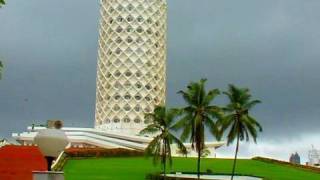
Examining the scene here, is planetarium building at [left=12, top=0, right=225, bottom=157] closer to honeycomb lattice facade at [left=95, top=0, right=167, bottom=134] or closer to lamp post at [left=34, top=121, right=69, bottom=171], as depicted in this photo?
honeycomb lattice facade at [left=95, top=0, right=167, bottom=134]

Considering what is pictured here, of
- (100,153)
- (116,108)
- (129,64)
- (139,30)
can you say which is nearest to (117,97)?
(116,108)

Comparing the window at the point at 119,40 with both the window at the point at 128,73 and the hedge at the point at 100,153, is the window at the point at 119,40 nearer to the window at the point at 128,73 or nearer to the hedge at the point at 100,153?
the window at the point at 128,73

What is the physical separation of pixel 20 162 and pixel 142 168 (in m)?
36.6

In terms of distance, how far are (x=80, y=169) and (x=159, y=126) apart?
7.91 metres

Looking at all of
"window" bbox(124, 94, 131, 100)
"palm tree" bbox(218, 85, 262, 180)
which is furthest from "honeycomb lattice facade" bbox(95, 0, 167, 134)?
"palm tree" bbox(218, 85, 262, 180)

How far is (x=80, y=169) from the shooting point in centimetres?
4797

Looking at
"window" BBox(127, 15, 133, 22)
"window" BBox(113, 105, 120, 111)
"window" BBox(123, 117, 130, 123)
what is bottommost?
"window" BBox(123, 117, 130, 123)

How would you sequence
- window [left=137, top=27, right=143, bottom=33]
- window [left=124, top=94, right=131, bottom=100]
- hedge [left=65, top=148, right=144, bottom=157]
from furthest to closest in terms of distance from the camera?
window [left=137, top=27, right=143, bottom=33], window [left=124, top=94, right=131, bottom=100], hedge [left=65, top=148, right=144, bottom=157]

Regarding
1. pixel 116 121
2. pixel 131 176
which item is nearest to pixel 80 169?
pixel 131 176

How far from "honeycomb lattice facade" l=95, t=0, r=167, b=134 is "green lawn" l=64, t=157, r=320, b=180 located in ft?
102

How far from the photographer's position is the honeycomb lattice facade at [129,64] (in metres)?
94.6

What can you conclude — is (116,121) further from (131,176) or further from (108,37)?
(131,176)

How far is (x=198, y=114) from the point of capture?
44.1 metres

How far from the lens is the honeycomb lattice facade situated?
310 feet
